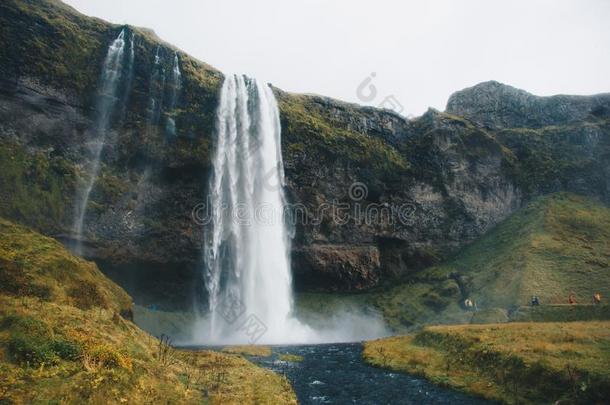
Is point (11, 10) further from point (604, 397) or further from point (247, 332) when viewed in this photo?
point (604, 397)

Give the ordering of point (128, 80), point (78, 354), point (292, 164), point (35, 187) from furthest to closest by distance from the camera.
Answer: point (292, 164) < point (128, 80) < point (35, 187) < point (78, 354)

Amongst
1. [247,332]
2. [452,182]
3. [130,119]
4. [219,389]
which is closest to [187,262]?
[247,332]

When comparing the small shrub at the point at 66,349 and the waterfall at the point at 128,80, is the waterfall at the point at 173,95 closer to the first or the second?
the waterfall at the point at 128,80

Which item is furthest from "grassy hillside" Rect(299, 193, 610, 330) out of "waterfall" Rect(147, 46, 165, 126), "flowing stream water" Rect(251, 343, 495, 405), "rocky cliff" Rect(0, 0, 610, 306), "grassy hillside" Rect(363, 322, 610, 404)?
"waterfall" Rect(147, 46, 165, 126)

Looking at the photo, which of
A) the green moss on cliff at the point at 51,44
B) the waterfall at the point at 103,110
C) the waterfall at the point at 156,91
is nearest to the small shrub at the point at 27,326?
the waterfall at the point at 103,110

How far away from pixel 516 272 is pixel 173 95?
53.4 m

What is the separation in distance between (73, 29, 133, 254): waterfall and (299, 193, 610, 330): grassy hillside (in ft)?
115

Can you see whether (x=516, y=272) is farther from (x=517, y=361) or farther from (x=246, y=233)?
(x=517, y=361)

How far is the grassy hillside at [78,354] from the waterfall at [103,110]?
76.8 feet

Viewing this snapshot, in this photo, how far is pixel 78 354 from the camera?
15922 mm

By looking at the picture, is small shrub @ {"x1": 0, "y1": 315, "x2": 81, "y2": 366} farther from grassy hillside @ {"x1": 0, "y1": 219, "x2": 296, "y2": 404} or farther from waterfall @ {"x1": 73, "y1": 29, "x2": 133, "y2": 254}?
waterfall @ {"x1": 73, "y1": 29, "x2": 133, "y2": 254}

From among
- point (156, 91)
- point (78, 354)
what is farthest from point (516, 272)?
point (78, 354)

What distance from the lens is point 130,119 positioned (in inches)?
2179

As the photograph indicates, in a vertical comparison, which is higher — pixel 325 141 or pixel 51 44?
pixel 51 44
